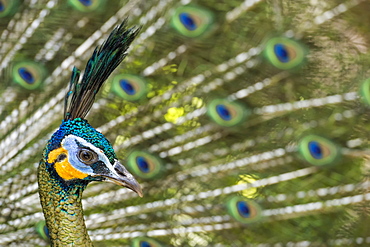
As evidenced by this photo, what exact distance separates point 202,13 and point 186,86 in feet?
0.86

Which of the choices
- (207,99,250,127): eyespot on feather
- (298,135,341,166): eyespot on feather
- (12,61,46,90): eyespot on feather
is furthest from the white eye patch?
(298,135,341,166): eyespot on feather

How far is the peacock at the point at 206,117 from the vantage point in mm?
2014

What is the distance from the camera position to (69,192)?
136cm

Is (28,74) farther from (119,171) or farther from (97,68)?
(119,171)

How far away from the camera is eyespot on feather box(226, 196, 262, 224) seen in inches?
84.4

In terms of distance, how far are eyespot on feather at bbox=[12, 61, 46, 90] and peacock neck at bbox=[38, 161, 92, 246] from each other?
71 centimetres

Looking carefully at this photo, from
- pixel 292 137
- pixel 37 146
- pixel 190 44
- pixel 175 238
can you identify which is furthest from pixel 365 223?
pixel 37 146

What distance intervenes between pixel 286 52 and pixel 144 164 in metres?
0.65

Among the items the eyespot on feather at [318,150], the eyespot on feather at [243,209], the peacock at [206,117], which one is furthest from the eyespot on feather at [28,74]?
the eyespot on feather at [318,150]

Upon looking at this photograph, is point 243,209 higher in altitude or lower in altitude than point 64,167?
higher

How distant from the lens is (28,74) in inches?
79.6

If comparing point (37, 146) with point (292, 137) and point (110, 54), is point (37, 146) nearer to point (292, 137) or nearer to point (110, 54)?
point (110, 54)

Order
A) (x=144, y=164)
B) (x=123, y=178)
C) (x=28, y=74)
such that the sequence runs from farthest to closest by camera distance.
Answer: (x=144, y=164) < (x=28, y=74) < (x=123, y=178)

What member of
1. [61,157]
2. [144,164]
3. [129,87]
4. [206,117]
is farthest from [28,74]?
[61,157]
